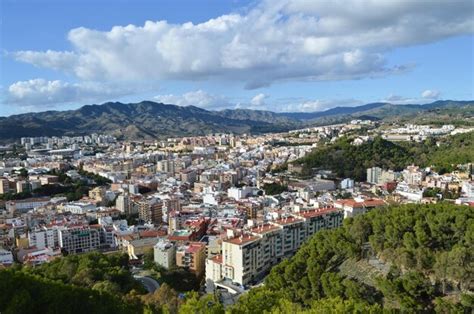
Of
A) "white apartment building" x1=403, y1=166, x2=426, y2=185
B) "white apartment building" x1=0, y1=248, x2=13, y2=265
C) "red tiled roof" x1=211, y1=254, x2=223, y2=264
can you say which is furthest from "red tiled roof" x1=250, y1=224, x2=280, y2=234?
"white apartment building" x1=403, y1=166, x2=426, y2=185

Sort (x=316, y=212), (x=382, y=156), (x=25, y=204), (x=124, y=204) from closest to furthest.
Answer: (x=316, y=212)
(x=124, y=204)
(x=25, y=204)
(x=382, y=156)

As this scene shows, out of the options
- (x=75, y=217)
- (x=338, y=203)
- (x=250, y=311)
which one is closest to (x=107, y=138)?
(x=75, y=217)

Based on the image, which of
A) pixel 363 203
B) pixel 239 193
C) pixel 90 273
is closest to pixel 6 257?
pixel 90 273

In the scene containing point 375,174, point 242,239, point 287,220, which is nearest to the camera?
point 242,239

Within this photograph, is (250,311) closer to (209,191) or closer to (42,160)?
(209,191)

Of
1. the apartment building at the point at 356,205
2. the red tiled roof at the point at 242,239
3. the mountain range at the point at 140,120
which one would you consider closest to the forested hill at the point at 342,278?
the red tiled roof at the point at 242,239

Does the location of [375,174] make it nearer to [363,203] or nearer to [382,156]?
[382,156]

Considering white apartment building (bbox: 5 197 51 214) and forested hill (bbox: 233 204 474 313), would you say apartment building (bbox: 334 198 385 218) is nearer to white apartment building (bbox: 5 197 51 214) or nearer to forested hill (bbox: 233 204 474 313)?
forested hill (bbox: 233 204 474 313)
